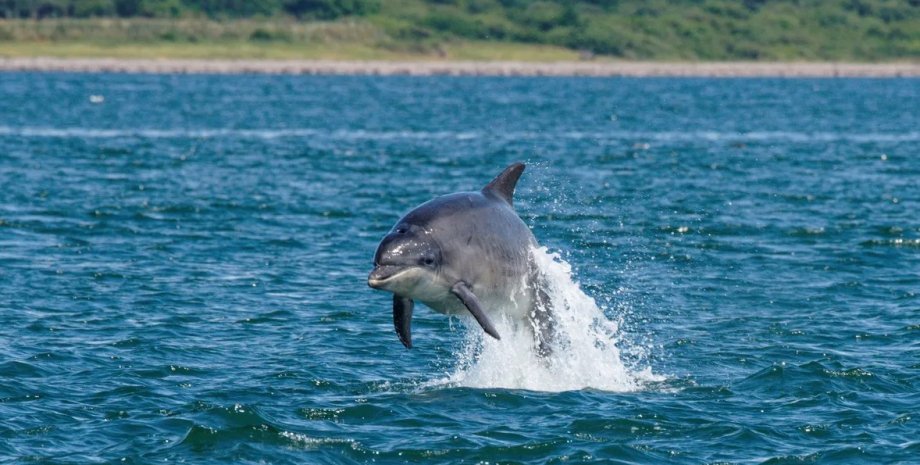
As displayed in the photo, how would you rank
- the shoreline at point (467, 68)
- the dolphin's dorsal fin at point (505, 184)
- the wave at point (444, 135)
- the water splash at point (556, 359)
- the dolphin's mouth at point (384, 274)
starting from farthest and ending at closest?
the shoreline at point (467, 68) < the wave at point (444, 135) < the water splash at point (556, 359) < the dolphin's dorsal fin at point (505, 184) < the dolphin's mouth at point (384, 274)

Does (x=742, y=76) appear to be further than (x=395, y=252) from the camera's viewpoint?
Yes

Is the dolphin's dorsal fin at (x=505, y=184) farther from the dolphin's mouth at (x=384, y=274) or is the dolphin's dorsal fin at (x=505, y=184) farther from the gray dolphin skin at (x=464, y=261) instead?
the dolphin's mouth at (x=384, y=274)

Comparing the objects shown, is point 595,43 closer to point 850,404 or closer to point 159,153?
point 159,153

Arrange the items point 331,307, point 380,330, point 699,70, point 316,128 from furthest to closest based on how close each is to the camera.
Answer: point 699,70, point 316,128, point 331,307, point 380,330

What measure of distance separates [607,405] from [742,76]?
16285 centimetres

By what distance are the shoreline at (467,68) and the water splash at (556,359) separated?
141 meters

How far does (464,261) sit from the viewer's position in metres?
16.2

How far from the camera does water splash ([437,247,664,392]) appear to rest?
18297mm

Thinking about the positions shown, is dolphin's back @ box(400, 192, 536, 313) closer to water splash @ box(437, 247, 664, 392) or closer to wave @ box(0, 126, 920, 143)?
water splash @ box(437, 247, 664, 392)

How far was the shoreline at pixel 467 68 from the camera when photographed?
155625mm

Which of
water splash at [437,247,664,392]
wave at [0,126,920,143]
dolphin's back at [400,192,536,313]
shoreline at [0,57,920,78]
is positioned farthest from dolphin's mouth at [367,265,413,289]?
shoreline at [0,57,920,78]

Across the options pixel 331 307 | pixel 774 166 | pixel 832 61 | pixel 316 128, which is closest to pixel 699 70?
pixel 832 61

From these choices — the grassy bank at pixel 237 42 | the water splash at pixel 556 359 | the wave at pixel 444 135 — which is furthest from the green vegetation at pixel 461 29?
the water splash at pixel 556 359

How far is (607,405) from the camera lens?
17.5m
